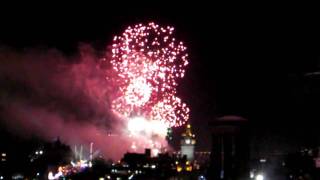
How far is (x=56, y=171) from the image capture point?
80.8 meters

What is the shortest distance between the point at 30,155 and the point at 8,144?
10375 mm

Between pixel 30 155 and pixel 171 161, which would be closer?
pixel 30 155

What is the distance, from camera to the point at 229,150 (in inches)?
4122

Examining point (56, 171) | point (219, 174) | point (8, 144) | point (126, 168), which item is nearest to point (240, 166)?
point (219, 174)

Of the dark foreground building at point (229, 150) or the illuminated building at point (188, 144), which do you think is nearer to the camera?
the dark foreground building at point (229, 150)

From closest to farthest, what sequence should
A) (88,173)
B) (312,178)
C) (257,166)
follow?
(312,178) → (88,173) → (257,166)

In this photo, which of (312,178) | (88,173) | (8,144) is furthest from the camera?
(8,144)

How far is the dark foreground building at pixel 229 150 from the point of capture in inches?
4028

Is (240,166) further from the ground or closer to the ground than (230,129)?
closer to the ground

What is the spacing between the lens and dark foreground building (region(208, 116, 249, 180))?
102312 mm

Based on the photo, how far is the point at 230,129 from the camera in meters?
110

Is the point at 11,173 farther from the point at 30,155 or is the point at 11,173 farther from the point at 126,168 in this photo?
the point at 126,168

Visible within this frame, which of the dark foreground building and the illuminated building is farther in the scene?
the illuminated building

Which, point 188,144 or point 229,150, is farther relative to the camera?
point 188,144
